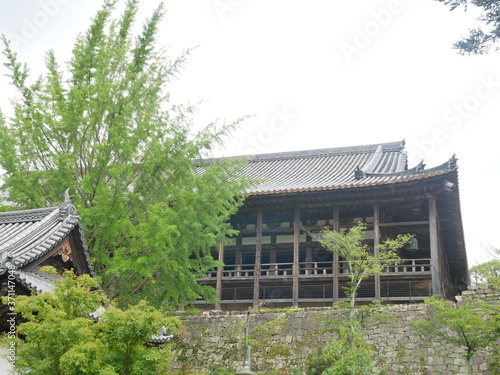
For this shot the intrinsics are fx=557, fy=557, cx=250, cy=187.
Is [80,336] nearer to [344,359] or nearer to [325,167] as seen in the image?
[344,359]

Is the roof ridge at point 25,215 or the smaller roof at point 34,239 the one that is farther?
the roof ridge at point 25,215

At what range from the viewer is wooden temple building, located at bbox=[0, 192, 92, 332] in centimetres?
931

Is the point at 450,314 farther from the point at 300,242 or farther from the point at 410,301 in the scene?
the point at 300,242

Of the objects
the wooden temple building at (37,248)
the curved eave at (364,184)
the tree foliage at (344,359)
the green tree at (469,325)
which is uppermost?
the curved eave at (364,184)

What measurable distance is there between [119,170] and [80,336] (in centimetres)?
498

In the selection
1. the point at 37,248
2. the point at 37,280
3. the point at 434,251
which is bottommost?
the point at 37,280

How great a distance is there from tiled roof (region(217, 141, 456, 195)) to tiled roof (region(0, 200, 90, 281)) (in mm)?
10499

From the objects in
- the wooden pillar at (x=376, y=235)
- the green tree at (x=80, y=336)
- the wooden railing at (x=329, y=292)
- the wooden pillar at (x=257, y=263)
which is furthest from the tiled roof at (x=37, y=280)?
the wooden pillar at (x=376, y=235)

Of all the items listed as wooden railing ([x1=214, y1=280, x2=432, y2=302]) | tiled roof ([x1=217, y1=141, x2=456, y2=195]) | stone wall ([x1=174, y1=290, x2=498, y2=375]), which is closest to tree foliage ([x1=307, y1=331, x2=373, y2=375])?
stone wall ([x1=174, y1=290, x2=498, y2=375])

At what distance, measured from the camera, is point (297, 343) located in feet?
→ 55.1

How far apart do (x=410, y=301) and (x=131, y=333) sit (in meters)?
12.3

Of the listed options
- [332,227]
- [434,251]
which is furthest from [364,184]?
[434,251]

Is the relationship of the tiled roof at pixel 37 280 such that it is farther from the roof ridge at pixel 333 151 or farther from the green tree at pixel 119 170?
the roof ridge at pixel 333 151

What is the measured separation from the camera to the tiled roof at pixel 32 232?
379 inches
